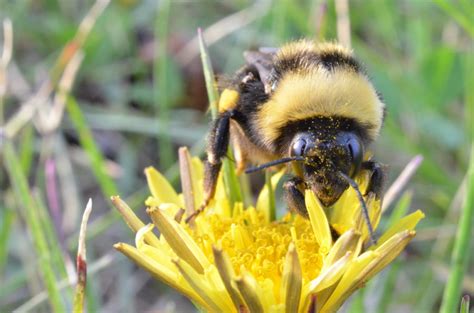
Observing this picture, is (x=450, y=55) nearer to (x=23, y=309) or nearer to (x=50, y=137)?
(x=50, y=137)

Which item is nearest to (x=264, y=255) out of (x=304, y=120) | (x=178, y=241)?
(x=178, y=241)

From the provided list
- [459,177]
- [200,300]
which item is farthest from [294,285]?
[459,177]

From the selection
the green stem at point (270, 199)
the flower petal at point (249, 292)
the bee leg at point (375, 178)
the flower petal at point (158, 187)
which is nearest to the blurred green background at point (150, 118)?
the flower petal at point (158, 187)

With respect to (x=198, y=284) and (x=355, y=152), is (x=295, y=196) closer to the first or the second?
(x=355, y=152)

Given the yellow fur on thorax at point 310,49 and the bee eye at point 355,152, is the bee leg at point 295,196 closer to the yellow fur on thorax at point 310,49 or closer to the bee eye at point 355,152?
the bee eye at point 355,152

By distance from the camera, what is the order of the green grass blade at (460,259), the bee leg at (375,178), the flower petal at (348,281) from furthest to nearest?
the green grass blade at (460,259) < the bee leg at (375,178) < the flower petal at (348,281)

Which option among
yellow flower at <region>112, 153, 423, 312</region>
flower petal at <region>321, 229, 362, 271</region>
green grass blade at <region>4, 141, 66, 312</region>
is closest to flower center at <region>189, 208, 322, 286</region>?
yellow flower at <region>112, 153, 423, 312</region>

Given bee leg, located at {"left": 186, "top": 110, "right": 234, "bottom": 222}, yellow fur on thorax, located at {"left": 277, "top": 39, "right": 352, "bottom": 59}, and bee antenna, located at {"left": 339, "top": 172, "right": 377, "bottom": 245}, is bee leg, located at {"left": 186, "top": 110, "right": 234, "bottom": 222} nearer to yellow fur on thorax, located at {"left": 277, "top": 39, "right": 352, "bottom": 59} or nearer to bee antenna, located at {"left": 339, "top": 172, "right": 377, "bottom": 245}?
yellow fur on thorax, located at {"left": 277, "top": 39, "right": 352, "bottom": 59}
